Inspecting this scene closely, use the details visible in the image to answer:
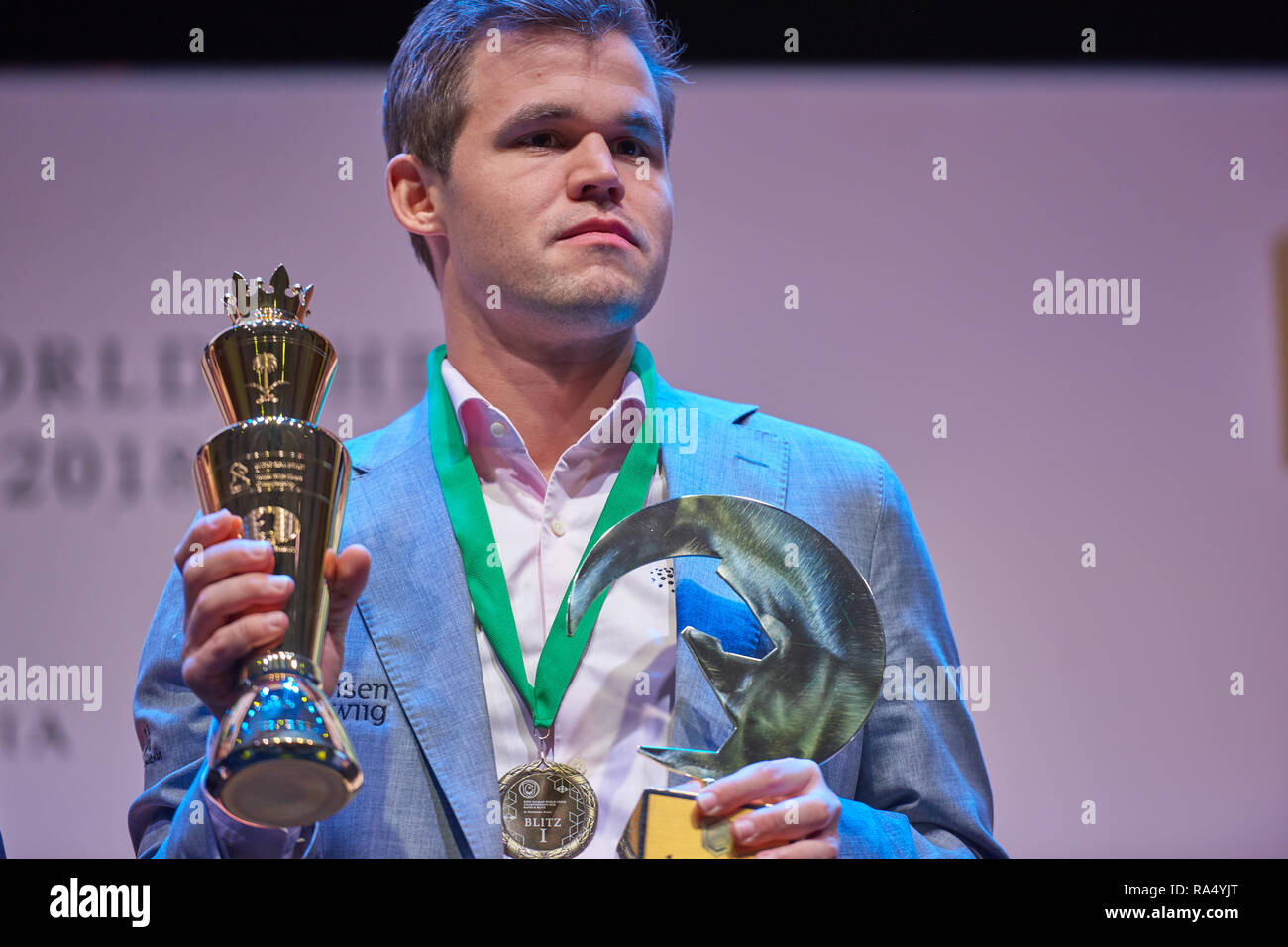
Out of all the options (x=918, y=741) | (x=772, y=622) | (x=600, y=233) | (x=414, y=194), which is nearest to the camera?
(x=772, y=622)

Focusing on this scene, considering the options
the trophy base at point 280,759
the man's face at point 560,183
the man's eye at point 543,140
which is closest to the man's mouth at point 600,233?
the man's face at point 560,183

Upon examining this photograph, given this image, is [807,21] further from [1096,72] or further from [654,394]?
[654,394]

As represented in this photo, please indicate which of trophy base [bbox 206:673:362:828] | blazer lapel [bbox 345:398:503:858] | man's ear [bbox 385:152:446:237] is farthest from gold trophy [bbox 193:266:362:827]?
man's ear [bbox 385:152:446:237]

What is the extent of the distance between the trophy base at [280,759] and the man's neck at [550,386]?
3.11 feet

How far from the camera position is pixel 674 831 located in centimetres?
162

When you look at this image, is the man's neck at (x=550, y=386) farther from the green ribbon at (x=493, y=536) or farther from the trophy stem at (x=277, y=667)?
the trophy stem at (x=277, y=667)

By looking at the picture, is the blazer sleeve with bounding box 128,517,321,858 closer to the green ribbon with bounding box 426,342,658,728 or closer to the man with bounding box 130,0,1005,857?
the man with bounding box 130,0,1005,857

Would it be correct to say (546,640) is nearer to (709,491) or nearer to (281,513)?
(709,491)

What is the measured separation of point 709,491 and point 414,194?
0.85 meters

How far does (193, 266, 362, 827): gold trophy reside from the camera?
1.35m

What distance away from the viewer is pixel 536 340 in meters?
2.25

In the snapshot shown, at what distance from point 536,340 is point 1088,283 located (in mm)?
1146

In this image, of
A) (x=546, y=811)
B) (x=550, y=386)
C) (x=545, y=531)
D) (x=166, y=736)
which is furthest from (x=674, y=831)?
(x=550, y=386)

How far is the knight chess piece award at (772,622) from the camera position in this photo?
5.63ft
